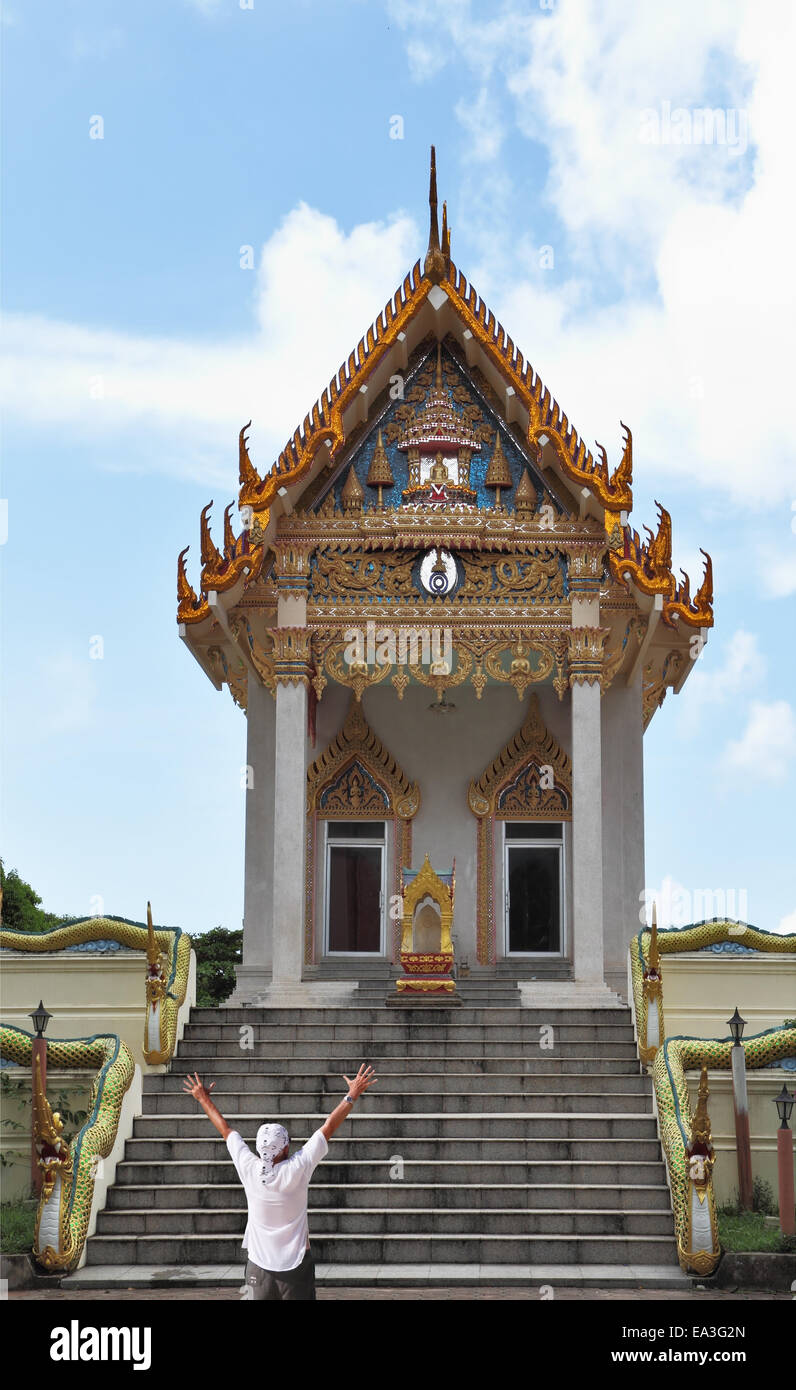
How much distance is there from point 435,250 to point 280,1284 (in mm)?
10233

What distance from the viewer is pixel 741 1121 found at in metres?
11.1

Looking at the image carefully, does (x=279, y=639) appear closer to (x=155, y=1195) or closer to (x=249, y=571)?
(x=249, y=571)

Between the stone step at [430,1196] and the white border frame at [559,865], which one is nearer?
the stone step at [430,1196]

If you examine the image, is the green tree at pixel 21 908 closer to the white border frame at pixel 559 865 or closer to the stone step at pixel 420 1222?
the white border frame at pixel 559 865

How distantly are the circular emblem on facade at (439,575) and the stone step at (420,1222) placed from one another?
5860 millimetres

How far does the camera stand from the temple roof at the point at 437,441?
14.2m

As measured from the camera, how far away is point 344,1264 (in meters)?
10.1

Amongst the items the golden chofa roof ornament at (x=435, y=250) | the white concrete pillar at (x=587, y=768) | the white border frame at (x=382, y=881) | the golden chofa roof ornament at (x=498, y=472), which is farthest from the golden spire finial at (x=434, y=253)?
the white border frame at (x=382, y=881)

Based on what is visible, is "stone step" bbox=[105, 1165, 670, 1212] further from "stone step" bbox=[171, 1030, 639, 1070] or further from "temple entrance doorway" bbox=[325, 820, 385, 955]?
"temple entrance doorway" bbox=[325, 820, 385, 955]

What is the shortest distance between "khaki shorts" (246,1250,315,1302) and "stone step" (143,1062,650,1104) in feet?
15.9

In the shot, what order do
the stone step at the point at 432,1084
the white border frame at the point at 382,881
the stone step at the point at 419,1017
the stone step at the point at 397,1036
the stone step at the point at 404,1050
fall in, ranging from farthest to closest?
1. the white border frame at the point at 382,881
2. the stone step at the point at 419,1017
3. the stone step at the point at 397,1036
4. the stone step at the point at 404,1050
5. the stone step at the point at 432,1084

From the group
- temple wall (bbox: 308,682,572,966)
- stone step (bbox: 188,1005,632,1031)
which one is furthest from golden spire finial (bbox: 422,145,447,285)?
stone step (bbox: 188,1005,632,1031)

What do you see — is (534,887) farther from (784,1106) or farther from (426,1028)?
(784,1106)
